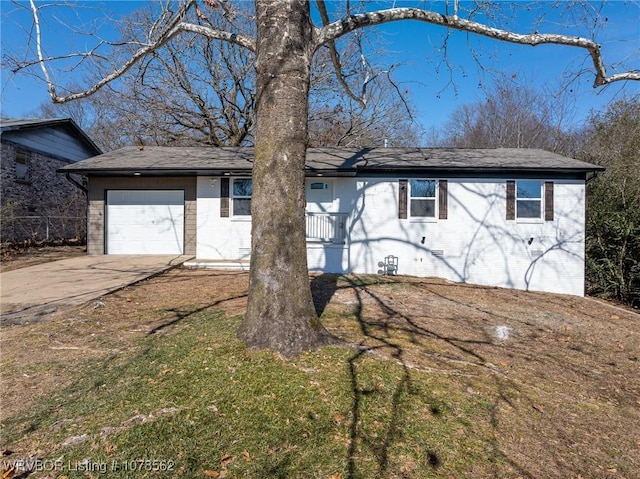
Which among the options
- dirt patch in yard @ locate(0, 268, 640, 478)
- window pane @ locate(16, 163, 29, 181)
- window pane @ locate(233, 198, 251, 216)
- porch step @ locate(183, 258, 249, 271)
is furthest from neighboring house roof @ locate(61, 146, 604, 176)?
window pane @ locate(16, 163, 29, 181)

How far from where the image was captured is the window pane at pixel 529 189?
1057cm

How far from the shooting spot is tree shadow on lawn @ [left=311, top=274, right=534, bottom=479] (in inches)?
93.4

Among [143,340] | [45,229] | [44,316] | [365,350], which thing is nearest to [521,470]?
[365,350]

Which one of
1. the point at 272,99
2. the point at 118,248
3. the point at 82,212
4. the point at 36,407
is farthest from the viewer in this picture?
the point at 82,212

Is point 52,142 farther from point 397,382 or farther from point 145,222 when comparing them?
point 397,382

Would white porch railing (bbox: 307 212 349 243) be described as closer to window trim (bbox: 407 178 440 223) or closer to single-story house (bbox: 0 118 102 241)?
window trim (bbox: 407 178 440 223)

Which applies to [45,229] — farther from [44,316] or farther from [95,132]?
[44,316]

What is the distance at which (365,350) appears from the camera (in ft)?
12.5

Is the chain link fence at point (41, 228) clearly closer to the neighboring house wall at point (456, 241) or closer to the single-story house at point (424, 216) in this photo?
the single-story house at point (424, 216)

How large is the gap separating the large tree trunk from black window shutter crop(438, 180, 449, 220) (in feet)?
25.6

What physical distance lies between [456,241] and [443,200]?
1274 mm

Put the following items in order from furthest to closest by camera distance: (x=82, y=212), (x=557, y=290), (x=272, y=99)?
(x=82, y=212), (x=557, y=290), (x=272, y=99)

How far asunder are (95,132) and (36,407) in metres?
24.9

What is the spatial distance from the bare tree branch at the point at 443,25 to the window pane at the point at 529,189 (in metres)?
5.50
